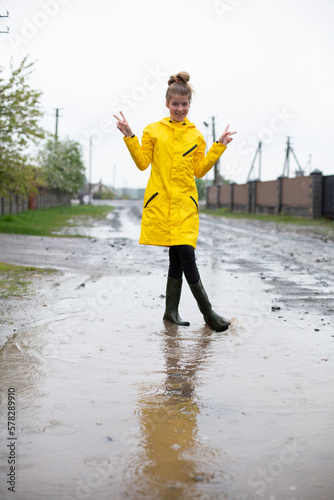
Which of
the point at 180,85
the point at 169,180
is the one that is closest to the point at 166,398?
the point at 169,180

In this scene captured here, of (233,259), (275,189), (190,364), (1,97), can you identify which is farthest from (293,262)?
(275,189)

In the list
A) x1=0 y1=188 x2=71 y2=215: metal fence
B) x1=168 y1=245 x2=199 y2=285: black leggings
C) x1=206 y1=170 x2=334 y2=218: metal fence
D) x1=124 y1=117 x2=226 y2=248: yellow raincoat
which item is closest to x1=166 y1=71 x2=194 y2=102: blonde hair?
x1=124 y1=117 x2=226 y2=248: yellow raincoat

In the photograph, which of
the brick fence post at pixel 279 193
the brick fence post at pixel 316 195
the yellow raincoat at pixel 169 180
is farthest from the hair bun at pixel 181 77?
the brick fence post at pixel 279 193

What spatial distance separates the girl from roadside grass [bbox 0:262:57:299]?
1992 millimetres

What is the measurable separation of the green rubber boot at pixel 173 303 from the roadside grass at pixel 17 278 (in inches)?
69.5

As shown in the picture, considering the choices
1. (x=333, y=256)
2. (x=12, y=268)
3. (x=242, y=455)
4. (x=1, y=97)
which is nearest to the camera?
(x=242, y=455)

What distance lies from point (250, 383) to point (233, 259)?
6.78 m

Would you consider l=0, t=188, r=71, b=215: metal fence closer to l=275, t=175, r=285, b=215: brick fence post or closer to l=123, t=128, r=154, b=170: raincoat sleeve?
l=123, t=128, r=154, b=170: raincoat sleeve

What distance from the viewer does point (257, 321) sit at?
4.49 meters

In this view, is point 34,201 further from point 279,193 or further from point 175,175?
point 175,175

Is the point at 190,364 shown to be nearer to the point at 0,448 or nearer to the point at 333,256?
the point at 0,448

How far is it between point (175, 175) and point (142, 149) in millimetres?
334

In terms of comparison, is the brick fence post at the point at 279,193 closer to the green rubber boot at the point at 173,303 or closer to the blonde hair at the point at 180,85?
the green rubber boot at the point at 173,303

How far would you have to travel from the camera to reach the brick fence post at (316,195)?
25688 millimetres
